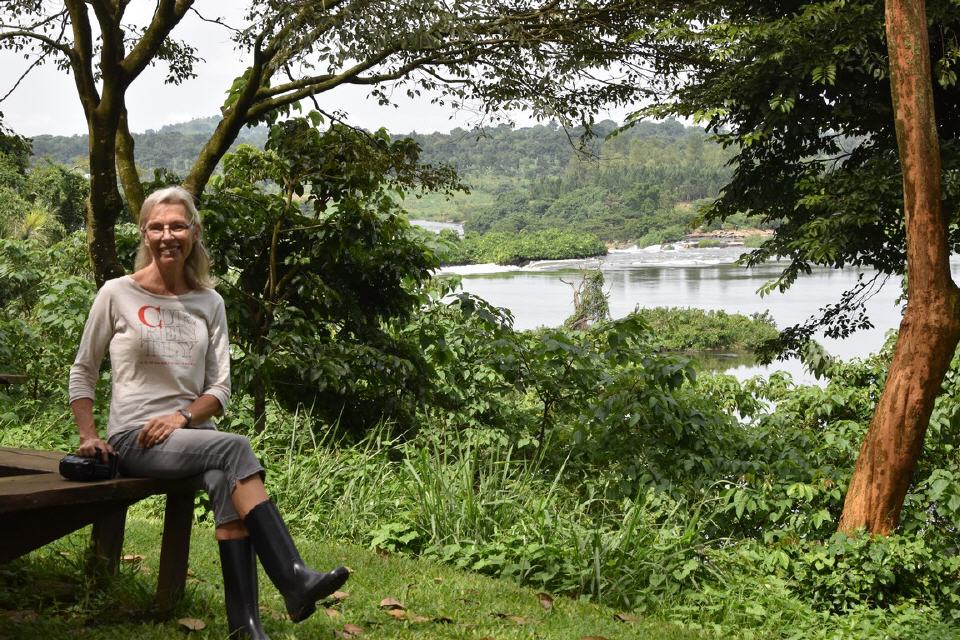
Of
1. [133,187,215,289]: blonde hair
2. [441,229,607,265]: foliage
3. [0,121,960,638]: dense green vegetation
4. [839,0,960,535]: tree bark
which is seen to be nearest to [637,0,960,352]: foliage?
[839,0,960,535]: tree bark

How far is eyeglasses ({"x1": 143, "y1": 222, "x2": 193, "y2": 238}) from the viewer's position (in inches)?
118

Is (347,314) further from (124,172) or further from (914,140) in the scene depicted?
(914,140)

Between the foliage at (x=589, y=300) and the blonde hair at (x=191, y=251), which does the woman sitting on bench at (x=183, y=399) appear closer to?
the blonde hair at (x=191, y=251)

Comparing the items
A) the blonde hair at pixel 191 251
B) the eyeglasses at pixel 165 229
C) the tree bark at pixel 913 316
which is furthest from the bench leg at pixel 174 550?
the tree bark at pixel 913 316

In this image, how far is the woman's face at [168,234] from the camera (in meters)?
2.99

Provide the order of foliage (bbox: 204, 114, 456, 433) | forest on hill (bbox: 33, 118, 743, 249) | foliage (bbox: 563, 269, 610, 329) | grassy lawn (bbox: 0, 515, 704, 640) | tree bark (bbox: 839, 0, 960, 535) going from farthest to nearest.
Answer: forest on hill (bbox: 33, 118, 743, 249)
foliage (bbox: 563, 269, 610, 329)
foliage (bbox: 204, 114, 456, 433)
tree bark (bbox: 839, 0, 960, 535)
grassy lawn (bbox: 0, 515, 704, 640)

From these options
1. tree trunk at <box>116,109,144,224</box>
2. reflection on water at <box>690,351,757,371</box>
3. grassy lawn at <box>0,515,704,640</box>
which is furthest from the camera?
reflection on water at <box>690,351,757,371</box>

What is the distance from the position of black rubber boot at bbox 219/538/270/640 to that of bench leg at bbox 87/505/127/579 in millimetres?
612

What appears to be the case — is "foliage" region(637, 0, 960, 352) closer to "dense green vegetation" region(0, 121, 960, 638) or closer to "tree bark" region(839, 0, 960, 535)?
"tree bark" region(839, 0, 960, 535)

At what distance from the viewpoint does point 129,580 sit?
3383 millimetres

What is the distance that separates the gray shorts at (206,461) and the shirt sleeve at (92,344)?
30cm

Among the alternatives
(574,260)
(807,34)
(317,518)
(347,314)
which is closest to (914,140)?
(807,34)

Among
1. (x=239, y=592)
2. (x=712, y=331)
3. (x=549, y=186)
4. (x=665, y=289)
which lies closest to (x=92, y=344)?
(x=239, y=592)

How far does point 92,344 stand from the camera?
2.95 metres
